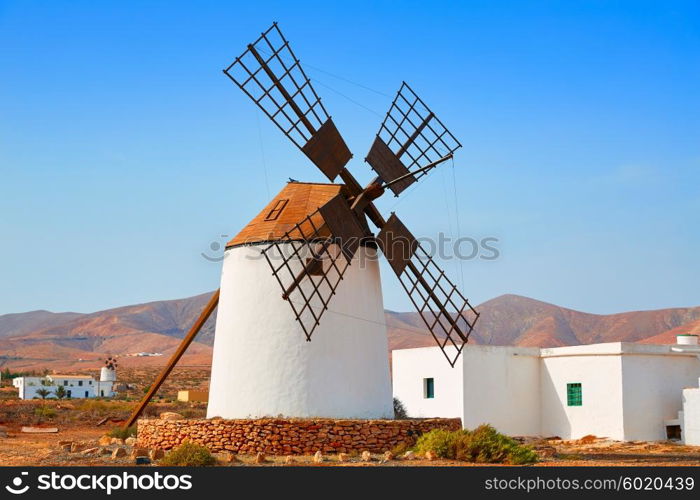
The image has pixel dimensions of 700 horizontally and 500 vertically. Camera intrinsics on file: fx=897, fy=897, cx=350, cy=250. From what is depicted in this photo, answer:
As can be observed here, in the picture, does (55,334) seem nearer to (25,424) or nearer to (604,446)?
(25,424)

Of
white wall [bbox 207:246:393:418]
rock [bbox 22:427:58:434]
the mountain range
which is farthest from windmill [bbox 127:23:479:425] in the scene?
the mountain range

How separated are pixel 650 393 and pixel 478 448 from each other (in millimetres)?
9804

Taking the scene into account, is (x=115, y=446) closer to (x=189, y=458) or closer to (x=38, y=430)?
(x=189, y=458)

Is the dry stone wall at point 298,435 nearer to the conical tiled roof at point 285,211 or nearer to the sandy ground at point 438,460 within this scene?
the sandy ground at point 438,460

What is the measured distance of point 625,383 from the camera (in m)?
23.7

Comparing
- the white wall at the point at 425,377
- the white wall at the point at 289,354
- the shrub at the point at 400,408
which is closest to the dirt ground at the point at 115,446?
the white wall at the point at 289,354

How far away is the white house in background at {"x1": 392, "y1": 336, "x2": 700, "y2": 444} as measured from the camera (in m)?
23.8

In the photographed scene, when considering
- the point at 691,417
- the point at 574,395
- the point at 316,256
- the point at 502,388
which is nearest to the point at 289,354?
the point at 316,256

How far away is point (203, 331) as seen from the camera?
5113 inches

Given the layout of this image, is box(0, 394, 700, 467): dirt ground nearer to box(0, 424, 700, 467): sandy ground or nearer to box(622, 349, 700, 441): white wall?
box(0, 424, 700, 467): sandy ground

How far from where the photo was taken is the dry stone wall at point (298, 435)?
17141 mm

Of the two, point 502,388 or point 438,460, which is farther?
point 502,388
